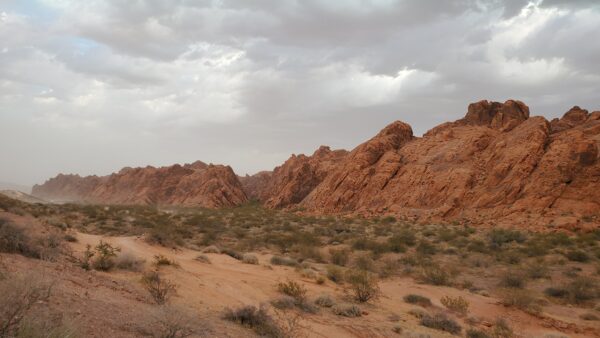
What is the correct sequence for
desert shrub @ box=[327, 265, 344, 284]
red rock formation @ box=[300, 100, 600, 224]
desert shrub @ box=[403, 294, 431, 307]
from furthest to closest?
red rock formation @ box=[300, 100, 600, 224] < desert shrub @ box=[327, 265, 344, 284] < desert shrub @ box=[403, 294, 431, 307]

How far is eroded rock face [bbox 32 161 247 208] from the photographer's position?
64.9 metres

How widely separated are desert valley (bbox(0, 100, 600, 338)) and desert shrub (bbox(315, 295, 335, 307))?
73 mm

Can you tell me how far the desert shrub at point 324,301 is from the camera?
9602 millimetres

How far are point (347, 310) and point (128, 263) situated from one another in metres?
5.22

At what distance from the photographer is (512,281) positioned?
44.9 ft

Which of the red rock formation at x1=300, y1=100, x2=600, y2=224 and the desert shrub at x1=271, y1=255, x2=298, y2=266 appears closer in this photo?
the desert shrub at x1=271, y1=255, x2=298, y2=266

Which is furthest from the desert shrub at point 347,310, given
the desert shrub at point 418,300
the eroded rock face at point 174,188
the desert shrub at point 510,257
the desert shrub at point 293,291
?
the eroded rock face at point 174,188

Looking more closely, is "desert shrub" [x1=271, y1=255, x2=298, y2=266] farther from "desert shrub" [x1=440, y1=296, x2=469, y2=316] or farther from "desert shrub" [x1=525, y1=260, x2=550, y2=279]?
"desert shrub" [x1=525, y1=260, x2=550, y2=279]

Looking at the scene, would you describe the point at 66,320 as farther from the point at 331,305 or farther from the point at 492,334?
the point at 492,334

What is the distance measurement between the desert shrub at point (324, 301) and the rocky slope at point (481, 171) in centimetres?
2345

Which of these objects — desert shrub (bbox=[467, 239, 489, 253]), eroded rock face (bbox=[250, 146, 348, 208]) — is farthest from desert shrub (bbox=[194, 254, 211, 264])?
eroded rock face (bbox=[250, 146, 348, 208])

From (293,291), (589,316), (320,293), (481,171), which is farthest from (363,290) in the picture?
(481,171)

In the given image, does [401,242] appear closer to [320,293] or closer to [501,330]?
[320,293]

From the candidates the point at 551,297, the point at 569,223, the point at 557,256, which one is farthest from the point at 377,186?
the point at 551,297
